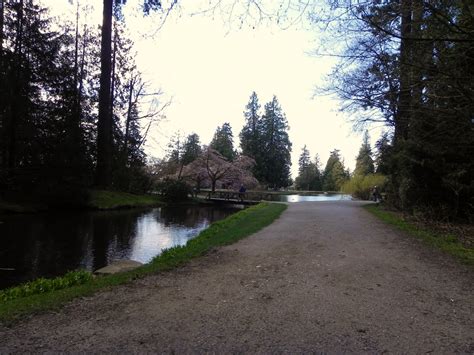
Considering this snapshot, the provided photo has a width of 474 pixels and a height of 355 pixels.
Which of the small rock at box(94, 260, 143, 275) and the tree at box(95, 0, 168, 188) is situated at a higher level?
the tree at box(95, 0, 168, 188)

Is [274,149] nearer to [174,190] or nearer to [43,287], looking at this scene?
[174,190]

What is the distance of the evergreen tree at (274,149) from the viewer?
7112cm

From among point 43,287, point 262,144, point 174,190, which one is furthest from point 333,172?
point 43,287

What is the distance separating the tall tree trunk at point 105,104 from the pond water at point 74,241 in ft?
13.0

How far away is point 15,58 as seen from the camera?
22.1 m

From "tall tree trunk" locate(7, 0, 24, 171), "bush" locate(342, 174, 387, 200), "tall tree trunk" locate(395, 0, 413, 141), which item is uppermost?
"tall tree trunk" locate(7, 0, 24, 171)

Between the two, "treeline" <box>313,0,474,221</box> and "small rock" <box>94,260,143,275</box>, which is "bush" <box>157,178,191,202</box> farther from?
"small rock" <box>94,260,143,275</box>

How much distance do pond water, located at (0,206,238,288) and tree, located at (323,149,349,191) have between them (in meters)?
57.4

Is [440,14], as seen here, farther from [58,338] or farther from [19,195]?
[19,195]

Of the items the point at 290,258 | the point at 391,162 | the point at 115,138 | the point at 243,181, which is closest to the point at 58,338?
the point at 290,258

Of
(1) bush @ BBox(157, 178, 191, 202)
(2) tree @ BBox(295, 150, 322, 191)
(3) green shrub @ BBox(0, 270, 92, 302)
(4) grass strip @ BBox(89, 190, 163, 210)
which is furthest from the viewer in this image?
(2) tree @ BBox(295, 150, 322, 191)

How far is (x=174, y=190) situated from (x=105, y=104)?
1417cm

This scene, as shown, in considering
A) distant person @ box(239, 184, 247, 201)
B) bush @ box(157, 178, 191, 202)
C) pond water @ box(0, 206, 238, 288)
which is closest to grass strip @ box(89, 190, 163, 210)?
pond water @ box(0, 206, 238, 288)

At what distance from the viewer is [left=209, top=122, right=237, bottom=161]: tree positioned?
69.0 meters
